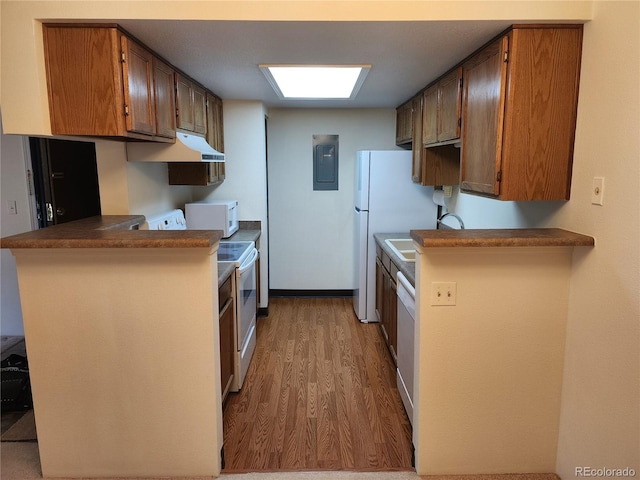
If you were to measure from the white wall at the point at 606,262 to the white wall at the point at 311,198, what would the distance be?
314cm

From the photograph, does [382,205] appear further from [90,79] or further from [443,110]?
[90,79]

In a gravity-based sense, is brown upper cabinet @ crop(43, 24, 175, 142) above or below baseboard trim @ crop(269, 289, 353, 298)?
above

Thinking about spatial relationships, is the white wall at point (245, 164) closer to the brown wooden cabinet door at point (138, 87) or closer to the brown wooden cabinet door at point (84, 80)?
the brown wooden cabinet door at point (138, 87)

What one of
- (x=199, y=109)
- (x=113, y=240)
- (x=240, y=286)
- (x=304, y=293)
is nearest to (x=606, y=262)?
(x=113, y=240)

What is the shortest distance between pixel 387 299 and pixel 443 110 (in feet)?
5.25

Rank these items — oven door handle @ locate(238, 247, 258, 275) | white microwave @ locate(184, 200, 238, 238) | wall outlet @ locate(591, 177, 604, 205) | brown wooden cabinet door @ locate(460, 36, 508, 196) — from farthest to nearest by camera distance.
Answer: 1. white microwave @ locate(184, 200, 238, 238)
2. oven door handle @ locate(238, 247, 258, 275)
3. brown wooden cabinet door @ locate(460, 36, 508, 196)
4. wall outlet @ locate(591, 177, 604, 205)

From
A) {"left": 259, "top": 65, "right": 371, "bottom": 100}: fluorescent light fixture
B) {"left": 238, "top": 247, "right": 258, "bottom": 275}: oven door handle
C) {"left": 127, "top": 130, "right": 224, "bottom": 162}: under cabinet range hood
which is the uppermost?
{"left": 259, "top": 65, "right": 371, "bottom": 100}: fluorescent light fixture

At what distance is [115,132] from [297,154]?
3.09 meters

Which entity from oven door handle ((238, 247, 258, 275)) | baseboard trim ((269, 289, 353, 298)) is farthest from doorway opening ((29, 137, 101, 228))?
baseboard trim ((269, 289, 353, 298))

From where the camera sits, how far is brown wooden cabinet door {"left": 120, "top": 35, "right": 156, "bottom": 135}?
213 cm

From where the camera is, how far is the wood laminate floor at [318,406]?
2.41 metres

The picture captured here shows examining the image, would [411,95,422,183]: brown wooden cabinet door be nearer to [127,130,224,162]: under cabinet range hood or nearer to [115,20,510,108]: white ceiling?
[115,20,510,108]: white ceiling

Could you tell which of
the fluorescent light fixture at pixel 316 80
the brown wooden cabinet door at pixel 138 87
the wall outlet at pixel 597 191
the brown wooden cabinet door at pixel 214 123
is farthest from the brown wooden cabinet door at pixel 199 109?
the wall outlet at pixel 597 191

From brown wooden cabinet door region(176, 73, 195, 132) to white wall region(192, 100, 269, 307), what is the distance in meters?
1.13
